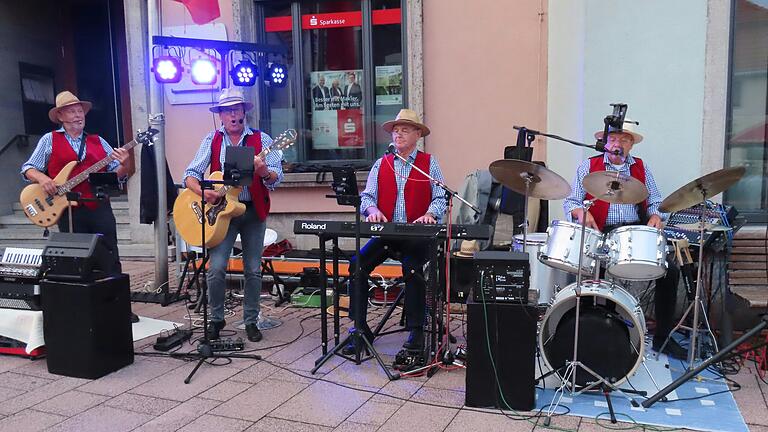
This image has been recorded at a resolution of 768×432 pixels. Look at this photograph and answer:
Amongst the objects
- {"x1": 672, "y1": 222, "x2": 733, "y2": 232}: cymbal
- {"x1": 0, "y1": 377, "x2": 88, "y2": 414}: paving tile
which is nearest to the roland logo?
{"x1": 0, "y1": 377, "x2": 88, "y2": 414}: paving tile

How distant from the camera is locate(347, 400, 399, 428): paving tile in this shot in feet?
9.98

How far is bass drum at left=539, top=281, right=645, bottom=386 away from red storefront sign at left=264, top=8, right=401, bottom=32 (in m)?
4.57

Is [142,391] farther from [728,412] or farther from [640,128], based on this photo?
[640,128]

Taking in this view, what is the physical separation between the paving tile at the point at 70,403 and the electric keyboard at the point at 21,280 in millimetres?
948

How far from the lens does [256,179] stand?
4.36m

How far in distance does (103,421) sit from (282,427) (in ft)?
3.30

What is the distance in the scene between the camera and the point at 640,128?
16.0ft

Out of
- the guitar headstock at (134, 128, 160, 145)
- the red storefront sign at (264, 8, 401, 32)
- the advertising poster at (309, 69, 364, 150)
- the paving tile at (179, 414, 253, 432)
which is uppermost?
the red storefront sign at (264, 8, 401, 32)

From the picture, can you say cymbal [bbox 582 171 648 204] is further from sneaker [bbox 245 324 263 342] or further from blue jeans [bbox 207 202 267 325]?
sneaker [bbox 245 324 263 342]

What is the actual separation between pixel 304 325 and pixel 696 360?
3055mm

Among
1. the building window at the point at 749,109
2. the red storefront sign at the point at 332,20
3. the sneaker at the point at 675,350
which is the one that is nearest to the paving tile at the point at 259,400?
the sneaker at the point at 675,350

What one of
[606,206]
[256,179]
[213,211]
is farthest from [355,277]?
[606,206]

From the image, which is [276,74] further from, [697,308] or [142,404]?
[697,308]

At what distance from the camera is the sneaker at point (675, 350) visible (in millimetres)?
4027
